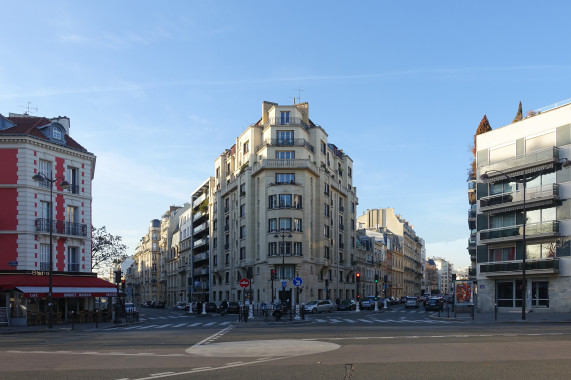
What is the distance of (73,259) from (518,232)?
35.1 metres

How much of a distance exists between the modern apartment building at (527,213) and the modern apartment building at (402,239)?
274 ft

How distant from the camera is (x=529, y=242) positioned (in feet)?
158

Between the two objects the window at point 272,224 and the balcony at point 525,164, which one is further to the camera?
the window at point 272,224

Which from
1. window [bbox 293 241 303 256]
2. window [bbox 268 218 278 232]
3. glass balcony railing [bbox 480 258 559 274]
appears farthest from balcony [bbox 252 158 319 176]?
glass balcony railing [bbox 480 258 559 274]

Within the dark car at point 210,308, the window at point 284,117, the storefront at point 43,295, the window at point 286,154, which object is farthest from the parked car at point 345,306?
the storefront at point 43,295

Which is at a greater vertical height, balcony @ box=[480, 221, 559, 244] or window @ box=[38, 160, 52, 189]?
window @ box=[38, 160, 52, 189]

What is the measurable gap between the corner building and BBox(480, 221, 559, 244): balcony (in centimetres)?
2224

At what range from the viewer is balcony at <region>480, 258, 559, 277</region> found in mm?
45750

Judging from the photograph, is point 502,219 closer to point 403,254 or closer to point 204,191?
point 204,191

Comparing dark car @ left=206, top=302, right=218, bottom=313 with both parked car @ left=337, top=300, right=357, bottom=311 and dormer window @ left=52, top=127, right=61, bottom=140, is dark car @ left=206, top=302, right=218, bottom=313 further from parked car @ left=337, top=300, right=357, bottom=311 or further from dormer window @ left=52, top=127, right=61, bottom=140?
dormer window @ left=52, top=127, right=61, bottom=140

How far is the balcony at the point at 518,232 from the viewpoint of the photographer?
4566 centimetres

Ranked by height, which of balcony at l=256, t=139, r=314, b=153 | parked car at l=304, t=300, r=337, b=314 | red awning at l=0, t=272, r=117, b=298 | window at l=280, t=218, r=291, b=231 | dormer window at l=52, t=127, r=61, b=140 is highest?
balcony at l=256, t=139, r=314, b=153

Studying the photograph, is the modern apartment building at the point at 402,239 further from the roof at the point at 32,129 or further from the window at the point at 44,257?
the window at the point at 44,257

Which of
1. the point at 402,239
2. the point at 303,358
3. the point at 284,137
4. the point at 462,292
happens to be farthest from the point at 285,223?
the point at 402,239
